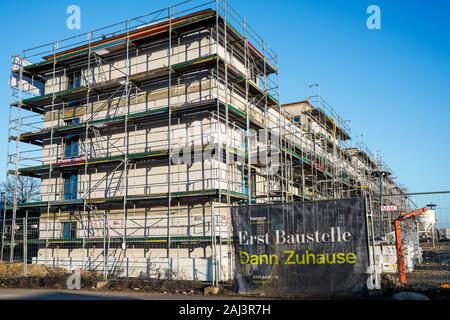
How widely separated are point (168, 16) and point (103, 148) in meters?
6.97

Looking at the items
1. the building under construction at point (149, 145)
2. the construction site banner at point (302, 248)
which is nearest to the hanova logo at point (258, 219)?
the construction site banner at point (302, 248)

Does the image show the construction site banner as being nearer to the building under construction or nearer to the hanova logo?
the hanova logo

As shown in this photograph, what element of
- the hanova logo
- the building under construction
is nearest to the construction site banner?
the hanova logo

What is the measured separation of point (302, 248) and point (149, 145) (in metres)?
11.1

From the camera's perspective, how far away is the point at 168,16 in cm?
2022

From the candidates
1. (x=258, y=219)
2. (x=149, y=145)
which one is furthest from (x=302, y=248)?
(x=149, y=145)

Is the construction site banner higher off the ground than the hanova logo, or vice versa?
the hanova logo

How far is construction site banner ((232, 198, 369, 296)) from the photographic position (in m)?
10.1

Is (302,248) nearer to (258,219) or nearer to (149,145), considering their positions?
(258,219)

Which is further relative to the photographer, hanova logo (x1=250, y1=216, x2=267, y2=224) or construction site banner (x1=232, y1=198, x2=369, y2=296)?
hanova logo (x1=250, y1=216, x2=267, y2=224)

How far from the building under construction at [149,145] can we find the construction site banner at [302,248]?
14.8ft

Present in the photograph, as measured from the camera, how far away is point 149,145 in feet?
65.5

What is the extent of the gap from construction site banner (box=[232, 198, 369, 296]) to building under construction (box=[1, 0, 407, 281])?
451 cm

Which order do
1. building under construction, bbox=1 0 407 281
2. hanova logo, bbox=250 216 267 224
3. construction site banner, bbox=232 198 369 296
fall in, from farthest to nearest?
building under construction, bbox=1 0 407 281 → hanova logo, bbox=250 216 267 224 → construction site banner, bbox=232 198 369 296
